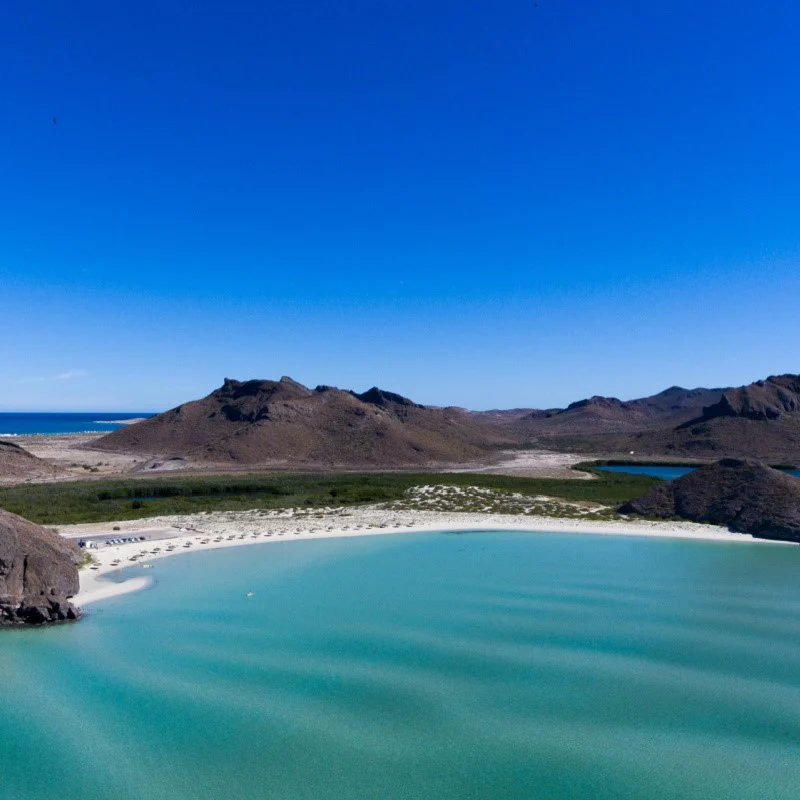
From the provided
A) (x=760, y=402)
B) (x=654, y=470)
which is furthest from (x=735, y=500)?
(x=760, y=402)

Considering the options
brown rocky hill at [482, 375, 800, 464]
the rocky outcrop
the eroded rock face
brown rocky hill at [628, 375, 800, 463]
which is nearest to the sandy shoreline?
the eroded rock face

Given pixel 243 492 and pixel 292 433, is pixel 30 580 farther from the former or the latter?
pixel 292 433

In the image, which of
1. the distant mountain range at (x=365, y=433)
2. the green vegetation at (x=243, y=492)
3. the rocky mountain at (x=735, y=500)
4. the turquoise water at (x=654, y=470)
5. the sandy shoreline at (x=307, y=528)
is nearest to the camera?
the sandy shoreline at (x=307, y=528)

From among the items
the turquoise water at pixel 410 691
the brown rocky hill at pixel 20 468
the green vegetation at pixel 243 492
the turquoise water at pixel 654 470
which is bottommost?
Result: the turquoise water at pixel 410 691

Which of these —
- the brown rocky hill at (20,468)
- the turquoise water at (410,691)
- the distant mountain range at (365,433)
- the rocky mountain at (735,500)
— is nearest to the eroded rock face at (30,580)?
the turquoise water at (410,691)

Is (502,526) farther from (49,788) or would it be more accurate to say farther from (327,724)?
(49,788)

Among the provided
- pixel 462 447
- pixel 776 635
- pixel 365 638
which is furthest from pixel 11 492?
pixel 462 447

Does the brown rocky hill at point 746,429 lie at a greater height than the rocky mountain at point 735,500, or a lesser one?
greater

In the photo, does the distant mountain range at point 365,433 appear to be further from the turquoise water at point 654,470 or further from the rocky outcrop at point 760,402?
the turquoise water at point 654,470
